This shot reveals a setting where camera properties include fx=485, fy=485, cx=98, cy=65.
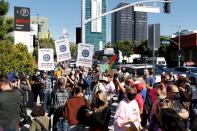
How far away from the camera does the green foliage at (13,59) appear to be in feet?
135

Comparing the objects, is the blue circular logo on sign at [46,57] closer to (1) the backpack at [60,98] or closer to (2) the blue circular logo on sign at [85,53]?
(2) the blue circular logo on sign at [85,53]

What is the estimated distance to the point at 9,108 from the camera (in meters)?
7.42

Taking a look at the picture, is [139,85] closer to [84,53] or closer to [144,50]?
[84,53]

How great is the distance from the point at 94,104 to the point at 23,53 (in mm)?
41201

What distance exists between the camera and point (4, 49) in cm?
4225

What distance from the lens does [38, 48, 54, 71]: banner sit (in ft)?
55.0

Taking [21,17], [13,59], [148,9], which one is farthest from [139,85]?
[21,17]

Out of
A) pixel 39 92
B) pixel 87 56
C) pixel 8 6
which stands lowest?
pixel 39 92

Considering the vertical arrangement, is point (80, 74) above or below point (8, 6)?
below

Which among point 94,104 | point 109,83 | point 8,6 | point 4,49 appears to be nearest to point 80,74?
point 109,83

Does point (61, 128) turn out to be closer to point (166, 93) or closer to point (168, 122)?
point (166, 93)

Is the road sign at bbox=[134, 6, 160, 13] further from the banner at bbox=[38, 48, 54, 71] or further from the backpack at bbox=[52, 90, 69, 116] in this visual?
the backpack at bbox=[52, 90, 69, 116]

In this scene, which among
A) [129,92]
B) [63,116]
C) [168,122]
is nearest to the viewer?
[168,122]

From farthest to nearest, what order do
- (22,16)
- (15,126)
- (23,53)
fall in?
(22,16) < (23,53) < (15,126)
